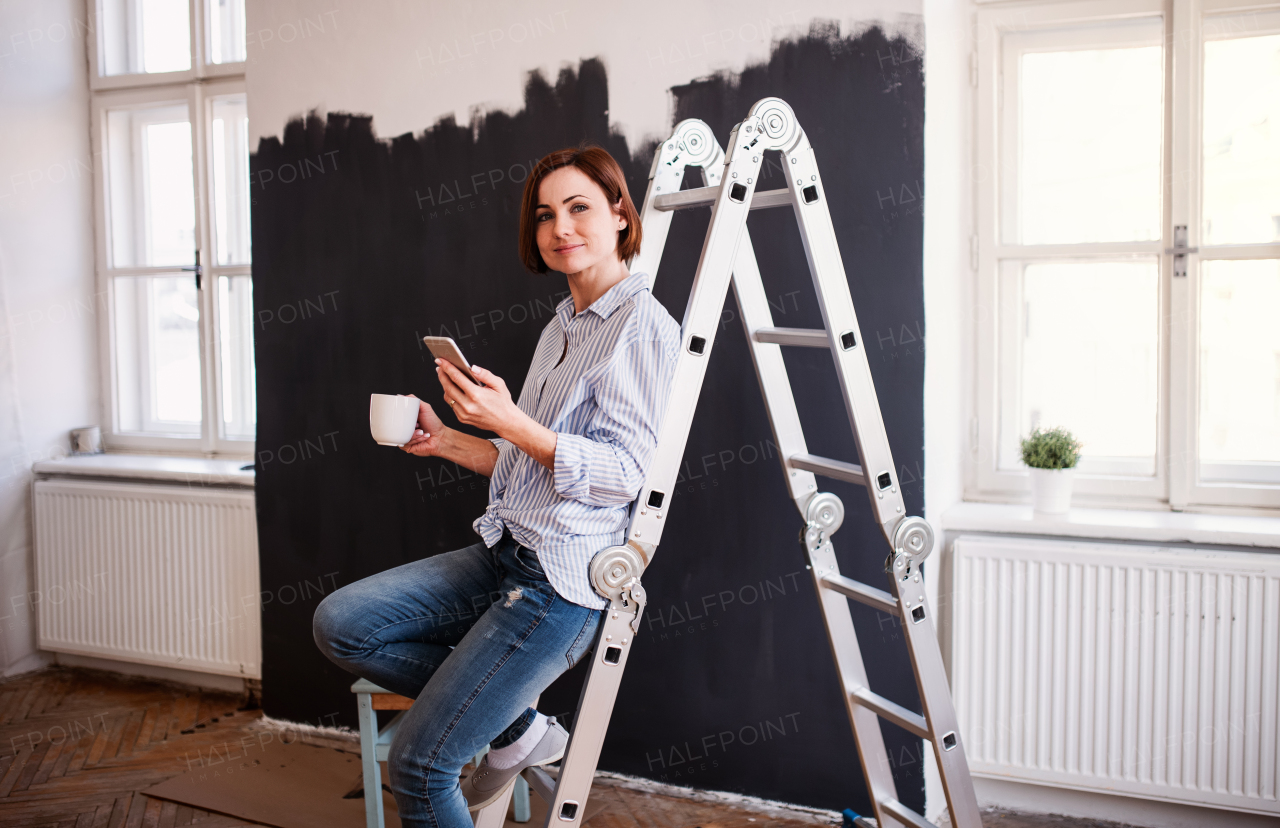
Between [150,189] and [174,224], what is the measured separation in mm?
183

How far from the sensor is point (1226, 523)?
6.95 feet

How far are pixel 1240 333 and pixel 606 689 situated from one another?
1897mm

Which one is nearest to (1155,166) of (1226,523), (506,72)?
(1226,523)

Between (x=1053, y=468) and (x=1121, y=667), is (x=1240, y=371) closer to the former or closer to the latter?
(x=1053, y=468)

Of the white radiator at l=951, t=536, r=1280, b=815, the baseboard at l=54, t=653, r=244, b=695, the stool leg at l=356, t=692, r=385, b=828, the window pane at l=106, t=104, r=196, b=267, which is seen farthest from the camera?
the window pane at l=106, t=104, r=196, b=267

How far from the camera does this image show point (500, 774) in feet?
5.14

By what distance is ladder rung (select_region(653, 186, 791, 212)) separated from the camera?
1.61m

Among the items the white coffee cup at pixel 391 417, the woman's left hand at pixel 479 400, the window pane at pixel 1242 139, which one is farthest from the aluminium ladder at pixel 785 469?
the window pane at pixel 1242 139

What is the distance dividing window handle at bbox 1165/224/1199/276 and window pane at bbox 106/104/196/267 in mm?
3305

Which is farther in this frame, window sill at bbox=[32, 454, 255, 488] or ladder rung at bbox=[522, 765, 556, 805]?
window sill at bbox=[32, 454, 255, 488]

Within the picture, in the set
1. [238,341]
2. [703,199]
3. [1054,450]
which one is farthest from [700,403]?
[238,341]

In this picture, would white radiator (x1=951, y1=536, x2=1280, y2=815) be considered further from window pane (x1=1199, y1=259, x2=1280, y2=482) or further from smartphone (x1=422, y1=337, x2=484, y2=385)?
smartphone (x1=422, y1=337, x2=484, y2=385)

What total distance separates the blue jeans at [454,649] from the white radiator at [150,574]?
157 cm

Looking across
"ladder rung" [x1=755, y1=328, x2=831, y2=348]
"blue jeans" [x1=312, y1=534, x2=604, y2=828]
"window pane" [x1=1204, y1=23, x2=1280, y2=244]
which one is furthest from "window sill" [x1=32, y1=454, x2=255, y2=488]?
"window pane" [x1=1204, y1=23, x2=1280, y2=244]
